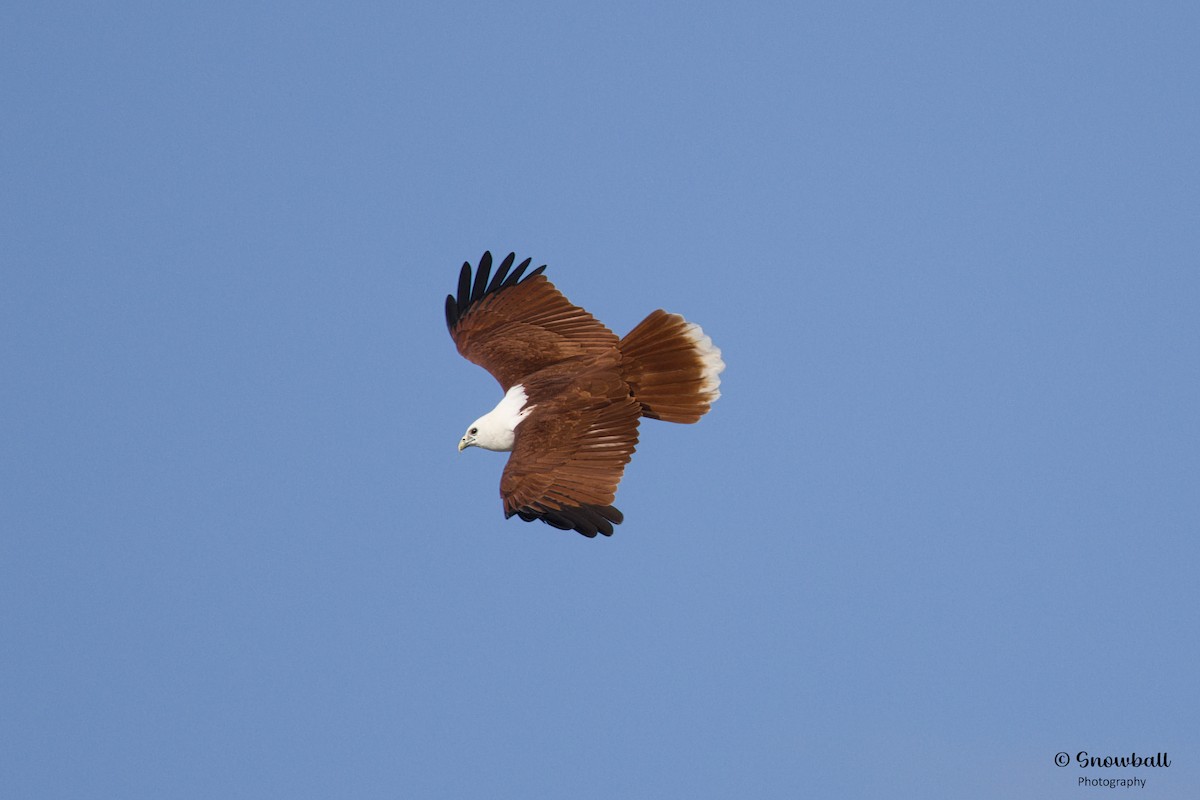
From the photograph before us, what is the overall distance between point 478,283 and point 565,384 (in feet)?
7.85

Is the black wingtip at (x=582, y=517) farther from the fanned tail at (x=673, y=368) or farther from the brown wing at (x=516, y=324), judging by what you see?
the brown wing at (x=516, y=324)

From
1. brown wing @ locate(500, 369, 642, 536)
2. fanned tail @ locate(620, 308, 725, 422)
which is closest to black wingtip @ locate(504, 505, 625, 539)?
→ brown wing @ locate(500, 369, 642, 536)

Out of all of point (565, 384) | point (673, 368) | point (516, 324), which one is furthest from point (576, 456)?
point (516, 324)

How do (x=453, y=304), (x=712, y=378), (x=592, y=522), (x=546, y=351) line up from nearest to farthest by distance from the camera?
(x=592, y=522) < (x=712, y=378) < (x=546, y=351) < (x=453, y=304)

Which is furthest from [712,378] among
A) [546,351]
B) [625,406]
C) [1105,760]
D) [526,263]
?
[1105,760]

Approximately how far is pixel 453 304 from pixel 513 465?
3212mm

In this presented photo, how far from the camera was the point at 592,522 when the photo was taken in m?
12.5

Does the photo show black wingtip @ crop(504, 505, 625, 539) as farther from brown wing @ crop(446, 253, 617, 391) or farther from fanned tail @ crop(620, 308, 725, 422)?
brown wing @ crop(446, 253, 617, 391)

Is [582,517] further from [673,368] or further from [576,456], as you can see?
[673,368]

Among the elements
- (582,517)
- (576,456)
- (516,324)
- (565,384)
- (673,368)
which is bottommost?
(582,517)

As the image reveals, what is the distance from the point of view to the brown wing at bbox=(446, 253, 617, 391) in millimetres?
14555

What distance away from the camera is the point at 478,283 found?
51.3ft

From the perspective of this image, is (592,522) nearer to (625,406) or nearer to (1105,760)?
(625,406)

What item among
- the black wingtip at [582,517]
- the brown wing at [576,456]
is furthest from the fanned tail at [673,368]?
the black wingtip at [582,517]
